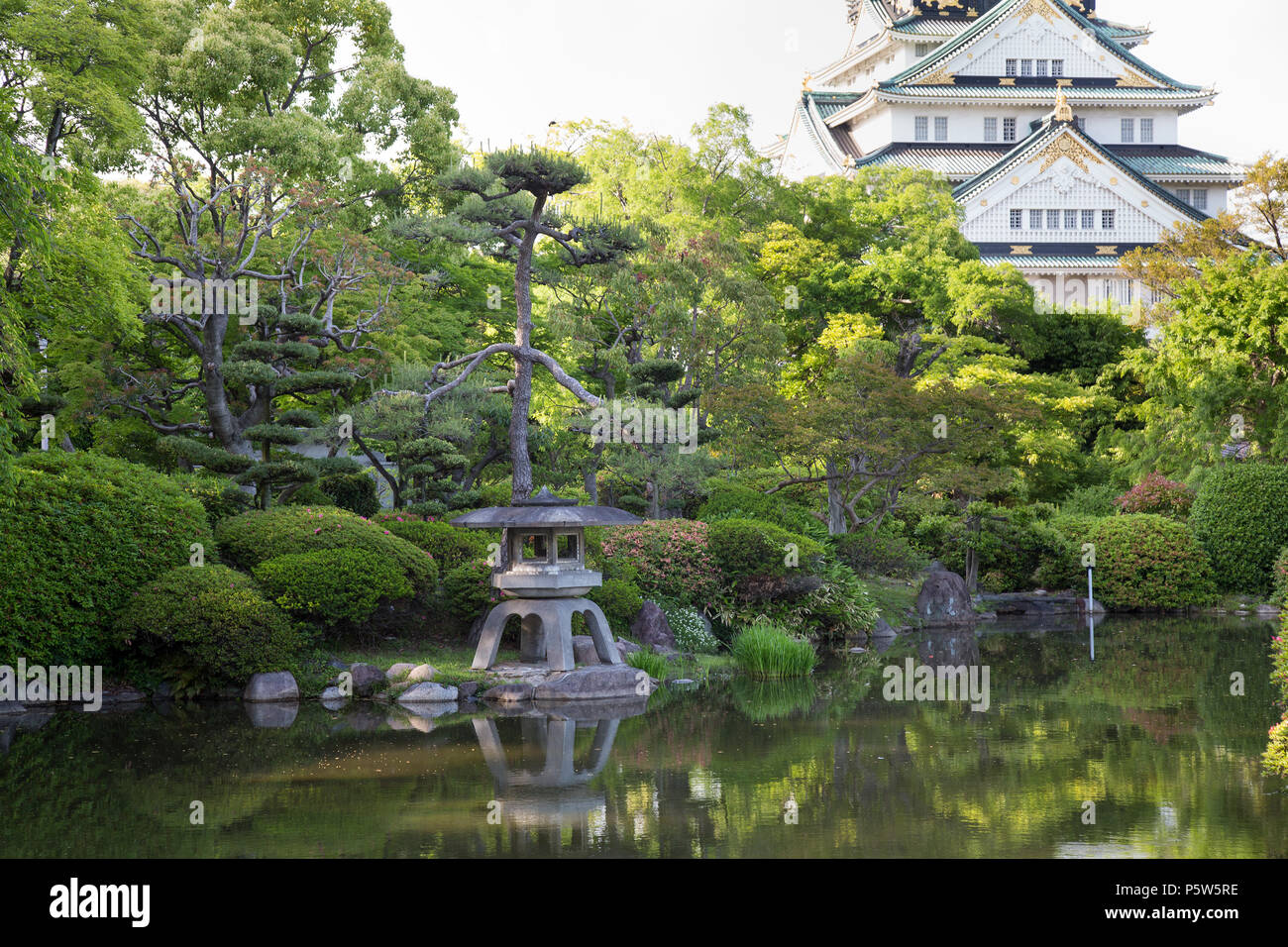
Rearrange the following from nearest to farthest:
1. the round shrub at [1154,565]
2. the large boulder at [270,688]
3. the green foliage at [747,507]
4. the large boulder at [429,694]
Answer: the large boulder at [270,688] → the large boulder at [429,694] → the green foliage at [747,507] → the round shrub at [1154,565]

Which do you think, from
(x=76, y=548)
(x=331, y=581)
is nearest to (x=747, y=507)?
(x=331, y=581)

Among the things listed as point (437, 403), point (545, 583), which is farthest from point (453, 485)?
point (545, 583)

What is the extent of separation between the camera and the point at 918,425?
17.6m

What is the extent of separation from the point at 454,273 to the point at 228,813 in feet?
48.7

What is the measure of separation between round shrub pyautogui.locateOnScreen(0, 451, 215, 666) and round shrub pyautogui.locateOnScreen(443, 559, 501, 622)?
2.85 m

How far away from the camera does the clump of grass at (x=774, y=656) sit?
14.1 metres

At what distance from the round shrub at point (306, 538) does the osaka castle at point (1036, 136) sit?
952 inches

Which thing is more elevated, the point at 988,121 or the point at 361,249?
the point at 988,121

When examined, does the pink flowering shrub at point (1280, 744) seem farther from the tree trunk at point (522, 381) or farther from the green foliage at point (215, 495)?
the green foliage at point (215, 495)

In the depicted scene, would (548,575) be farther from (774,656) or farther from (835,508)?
(835,508)

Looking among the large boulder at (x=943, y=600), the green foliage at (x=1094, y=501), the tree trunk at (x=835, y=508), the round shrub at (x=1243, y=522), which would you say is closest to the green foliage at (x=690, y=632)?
the tree trunk at (x=835, y=508)

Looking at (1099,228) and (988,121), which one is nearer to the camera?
(1099,228)

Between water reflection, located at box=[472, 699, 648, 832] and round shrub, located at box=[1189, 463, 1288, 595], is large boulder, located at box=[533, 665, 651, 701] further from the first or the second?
round shrub, located at box=[1189, 463, 1288, 595]

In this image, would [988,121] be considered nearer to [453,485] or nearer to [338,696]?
[453,485]
